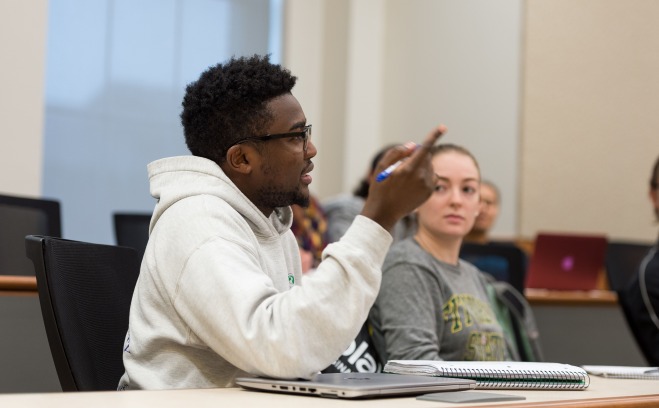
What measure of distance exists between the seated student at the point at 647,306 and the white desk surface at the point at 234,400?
149 centimetres

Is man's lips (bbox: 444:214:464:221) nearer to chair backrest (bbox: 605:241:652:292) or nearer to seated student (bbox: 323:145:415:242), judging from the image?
seated student (bbox: 323:145:415:242)

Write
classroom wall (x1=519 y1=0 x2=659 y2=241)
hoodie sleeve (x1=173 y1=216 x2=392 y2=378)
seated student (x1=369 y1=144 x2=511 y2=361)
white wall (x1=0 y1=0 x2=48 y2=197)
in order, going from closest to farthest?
hoodie sleeve (x1=173 y1=216 x2=392 y2=378)
seated student (x1=369 y1=144 x2=511 y2=361)
white wall (x1=0 y1=0 x2=48 y2=197)
classroom wall (x1=519 y1=0 x2=659 y2=241)

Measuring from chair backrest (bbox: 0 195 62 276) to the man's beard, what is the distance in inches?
55.2

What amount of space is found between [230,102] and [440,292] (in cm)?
84

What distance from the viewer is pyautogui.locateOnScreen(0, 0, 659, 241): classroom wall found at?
5.06 meters

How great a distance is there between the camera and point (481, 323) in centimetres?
208

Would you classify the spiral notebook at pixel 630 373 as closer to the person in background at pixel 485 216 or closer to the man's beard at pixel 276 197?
the man's beard at pixel 276 197

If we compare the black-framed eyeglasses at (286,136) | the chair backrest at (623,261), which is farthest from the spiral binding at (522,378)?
the chair backrest at (623,261)

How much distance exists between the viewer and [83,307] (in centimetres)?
146

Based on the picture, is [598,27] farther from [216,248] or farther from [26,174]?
[216,248]

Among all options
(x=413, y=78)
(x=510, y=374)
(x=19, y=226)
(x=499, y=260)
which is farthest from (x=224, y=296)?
(x=413, y=78)

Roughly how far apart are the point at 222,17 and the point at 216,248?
4.21 metres

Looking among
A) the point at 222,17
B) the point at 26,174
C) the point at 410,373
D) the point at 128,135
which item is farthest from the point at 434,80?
the point at 410,373

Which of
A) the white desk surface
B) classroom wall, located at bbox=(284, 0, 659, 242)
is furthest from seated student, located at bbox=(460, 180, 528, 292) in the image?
the white desk surface
